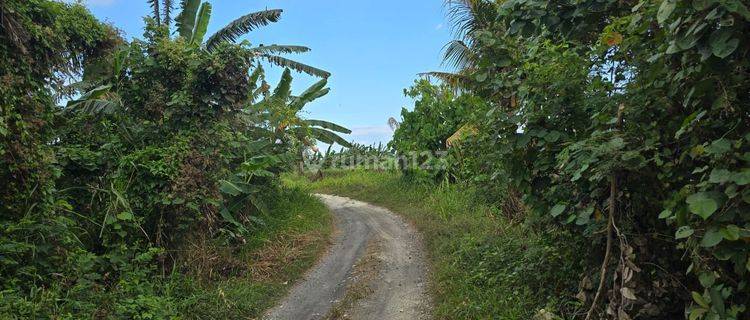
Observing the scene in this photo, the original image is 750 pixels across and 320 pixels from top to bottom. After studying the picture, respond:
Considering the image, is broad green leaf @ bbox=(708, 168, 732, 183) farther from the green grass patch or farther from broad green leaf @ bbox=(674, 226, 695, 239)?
the green grass patch

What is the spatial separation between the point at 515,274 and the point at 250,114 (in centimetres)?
694

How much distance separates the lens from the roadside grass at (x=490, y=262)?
199 inches

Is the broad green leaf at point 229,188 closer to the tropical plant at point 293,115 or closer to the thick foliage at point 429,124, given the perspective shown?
the tropical plant at point 293,115

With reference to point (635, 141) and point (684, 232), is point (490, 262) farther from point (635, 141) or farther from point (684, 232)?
point (684, 232)

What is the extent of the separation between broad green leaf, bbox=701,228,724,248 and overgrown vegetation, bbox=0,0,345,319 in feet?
15.6

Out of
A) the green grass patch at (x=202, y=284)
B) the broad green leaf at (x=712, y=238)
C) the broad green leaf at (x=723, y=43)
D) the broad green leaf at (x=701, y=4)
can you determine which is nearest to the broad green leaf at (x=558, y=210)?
the broad green leaf at (x=712, y=238)

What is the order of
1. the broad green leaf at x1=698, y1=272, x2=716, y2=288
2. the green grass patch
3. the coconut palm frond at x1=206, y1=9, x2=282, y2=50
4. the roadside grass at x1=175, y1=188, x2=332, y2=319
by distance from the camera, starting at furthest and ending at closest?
the coconut palm frond at x1=206, y1=9, x2=282, y2=50 → the roadside grass at x1=175, y1=188, x2=332, y2=319 → the green grass patch → the broad green leaf at x1=698, y1=272, x2=716, y2=288

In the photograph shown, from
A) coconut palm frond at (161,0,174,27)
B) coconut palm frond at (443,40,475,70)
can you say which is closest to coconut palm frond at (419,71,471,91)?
coconut palm frond at (443,40,475,70)

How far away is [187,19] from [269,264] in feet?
20.8

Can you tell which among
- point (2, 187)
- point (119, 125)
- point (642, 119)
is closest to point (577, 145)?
point (642, 119)

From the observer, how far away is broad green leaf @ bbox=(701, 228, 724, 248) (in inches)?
89.0

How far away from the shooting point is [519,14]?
385cm

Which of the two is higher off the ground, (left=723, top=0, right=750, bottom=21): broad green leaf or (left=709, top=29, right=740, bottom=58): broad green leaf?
(left=723, top=0, right=750, bottom=21): broad green leaf

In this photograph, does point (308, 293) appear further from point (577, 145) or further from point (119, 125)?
point (577, 145)
